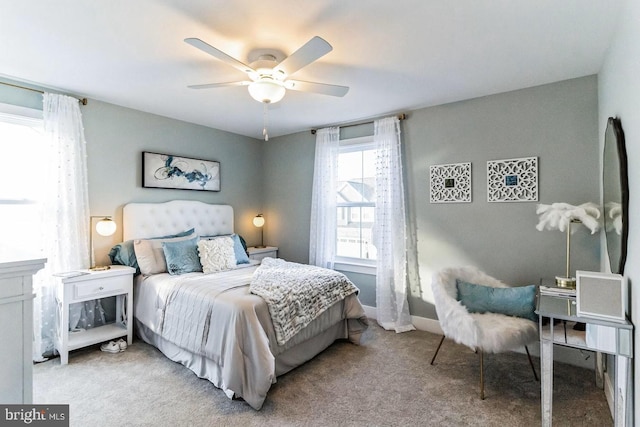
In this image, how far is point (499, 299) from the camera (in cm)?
255

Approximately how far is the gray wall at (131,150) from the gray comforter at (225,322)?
3.37ft

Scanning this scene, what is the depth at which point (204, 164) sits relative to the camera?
13.9 feet

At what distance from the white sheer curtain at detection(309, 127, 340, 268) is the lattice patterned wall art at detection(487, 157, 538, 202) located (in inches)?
73.7

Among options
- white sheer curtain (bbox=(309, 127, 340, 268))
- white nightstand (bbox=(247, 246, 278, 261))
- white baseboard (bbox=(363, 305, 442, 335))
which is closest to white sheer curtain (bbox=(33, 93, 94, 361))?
white nightstand (bbox=(247, 246, 278, 261))

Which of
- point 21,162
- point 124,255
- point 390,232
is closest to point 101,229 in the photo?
point 124,255

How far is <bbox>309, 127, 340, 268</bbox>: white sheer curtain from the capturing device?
422 centimetres

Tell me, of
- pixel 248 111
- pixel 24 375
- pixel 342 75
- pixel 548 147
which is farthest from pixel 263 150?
pixel 24 375

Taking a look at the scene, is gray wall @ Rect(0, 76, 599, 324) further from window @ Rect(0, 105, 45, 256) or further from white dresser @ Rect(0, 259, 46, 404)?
white dresser @ Rect(0, 259, 46, 404)

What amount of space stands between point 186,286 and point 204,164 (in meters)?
2.03

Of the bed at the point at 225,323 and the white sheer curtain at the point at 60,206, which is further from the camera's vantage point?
the white sheer curtain at the point at 60,206

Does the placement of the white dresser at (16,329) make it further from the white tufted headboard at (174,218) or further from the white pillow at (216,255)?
the white tufted headboard at (174,218)

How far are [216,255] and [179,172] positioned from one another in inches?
50.8

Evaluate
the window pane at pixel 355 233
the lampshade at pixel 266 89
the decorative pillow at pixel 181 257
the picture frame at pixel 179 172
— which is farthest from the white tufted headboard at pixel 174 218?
the lampshade at pixel 266 89

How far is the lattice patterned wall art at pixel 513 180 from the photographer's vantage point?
2.91 meters
